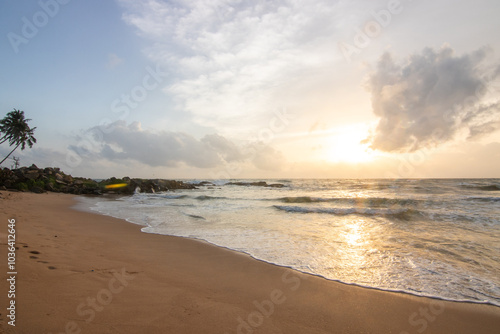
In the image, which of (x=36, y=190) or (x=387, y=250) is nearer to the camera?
(x=387, y=250)

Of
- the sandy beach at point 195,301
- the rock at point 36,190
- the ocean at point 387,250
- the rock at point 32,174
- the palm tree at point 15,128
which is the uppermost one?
the palm tree at point 15,128

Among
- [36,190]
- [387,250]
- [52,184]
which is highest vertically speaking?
[52,184]

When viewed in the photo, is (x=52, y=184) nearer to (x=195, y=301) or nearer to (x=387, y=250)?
(x=195, y=301)

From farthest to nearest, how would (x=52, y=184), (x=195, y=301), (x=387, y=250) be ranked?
(x=52, y=184) < (x=387, y=250) < (x=195, y=301)

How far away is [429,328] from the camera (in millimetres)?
3590

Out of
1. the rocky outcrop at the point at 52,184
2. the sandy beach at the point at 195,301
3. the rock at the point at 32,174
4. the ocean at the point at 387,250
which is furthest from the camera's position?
the rock at the point at 32,174

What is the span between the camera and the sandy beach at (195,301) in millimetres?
3172

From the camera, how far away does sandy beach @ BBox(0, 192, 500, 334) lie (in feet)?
10.4

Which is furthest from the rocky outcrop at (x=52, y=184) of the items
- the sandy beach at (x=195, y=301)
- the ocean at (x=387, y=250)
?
the sandy beach at (x=195, y=301)

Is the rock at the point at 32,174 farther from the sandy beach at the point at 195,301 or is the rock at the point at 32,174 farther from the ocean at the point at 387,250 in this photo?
the sandy beach at the point at 195,301

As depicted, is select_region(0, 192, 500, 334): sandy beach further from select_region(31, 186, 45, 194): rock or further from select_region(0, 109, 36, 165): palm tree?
select_region(0, 109, 36, 165): palm tree

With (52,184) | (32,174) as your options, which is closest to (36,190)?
(52,184)

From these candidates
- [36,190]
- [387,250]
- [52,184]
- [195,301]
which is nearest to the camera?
[195,301]

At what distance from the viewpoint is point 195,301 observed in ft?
12.9
